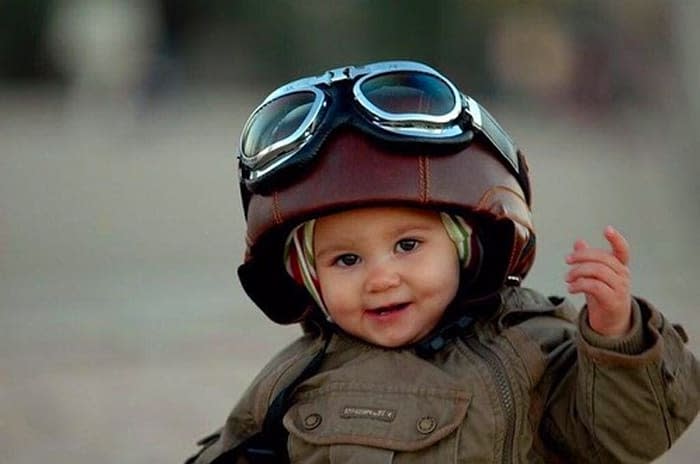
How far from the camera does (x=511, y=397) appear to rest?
3.64 metres

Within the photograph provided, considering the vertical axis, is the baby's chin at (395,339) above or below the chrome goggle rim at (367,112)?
below

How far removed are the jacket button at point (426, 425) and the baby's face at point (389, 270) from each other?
0.21 meters

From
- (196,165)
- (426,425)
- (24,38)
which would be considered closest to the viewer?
(426,425)

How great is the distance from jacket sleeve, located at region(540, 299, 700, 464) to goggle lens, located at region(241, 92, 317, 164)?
2.33 ft

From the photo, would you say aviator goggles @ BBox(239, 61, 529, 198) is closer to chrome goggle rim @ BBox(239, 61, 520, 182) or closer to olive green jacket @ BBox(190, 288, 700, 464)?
chrome goggle rim @ BBox(239, 61, 520, 182)

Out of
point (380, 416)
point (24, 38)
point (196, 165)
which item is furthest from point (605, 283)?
point (24, 38)

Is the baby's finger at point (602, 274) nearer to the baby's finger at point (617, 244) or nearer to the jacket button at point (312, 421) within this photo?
the baby's finger at point (617, 244)

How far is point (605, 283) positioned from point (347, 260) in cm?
59

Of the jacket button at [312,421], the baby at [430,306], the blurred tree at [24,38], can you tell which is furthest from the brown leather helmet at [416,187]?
the blurred tree at [24,38]

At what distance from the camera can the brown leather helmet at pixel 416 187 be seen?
12.0 ft

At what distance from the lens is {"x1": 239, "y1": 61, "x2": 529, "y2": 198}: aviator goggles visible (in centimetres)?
367

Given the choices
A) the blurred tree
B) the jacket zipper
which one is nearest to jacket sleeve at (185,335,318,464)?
the jacket zipper

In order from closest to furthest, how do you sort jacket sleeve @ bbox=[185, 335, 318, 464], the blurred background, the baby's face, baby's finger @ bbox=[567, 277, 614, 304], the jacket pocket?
1. baby's finger @ bbox=[567, 277, 614, 304]
2. the jacket pocket
3. the baby's face
4. jacket sleeve @ bbox=[185, 335, 318, 464]
5. the blurred background

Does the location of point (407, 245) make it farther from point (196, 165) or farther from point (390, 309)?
point (196, 165)
